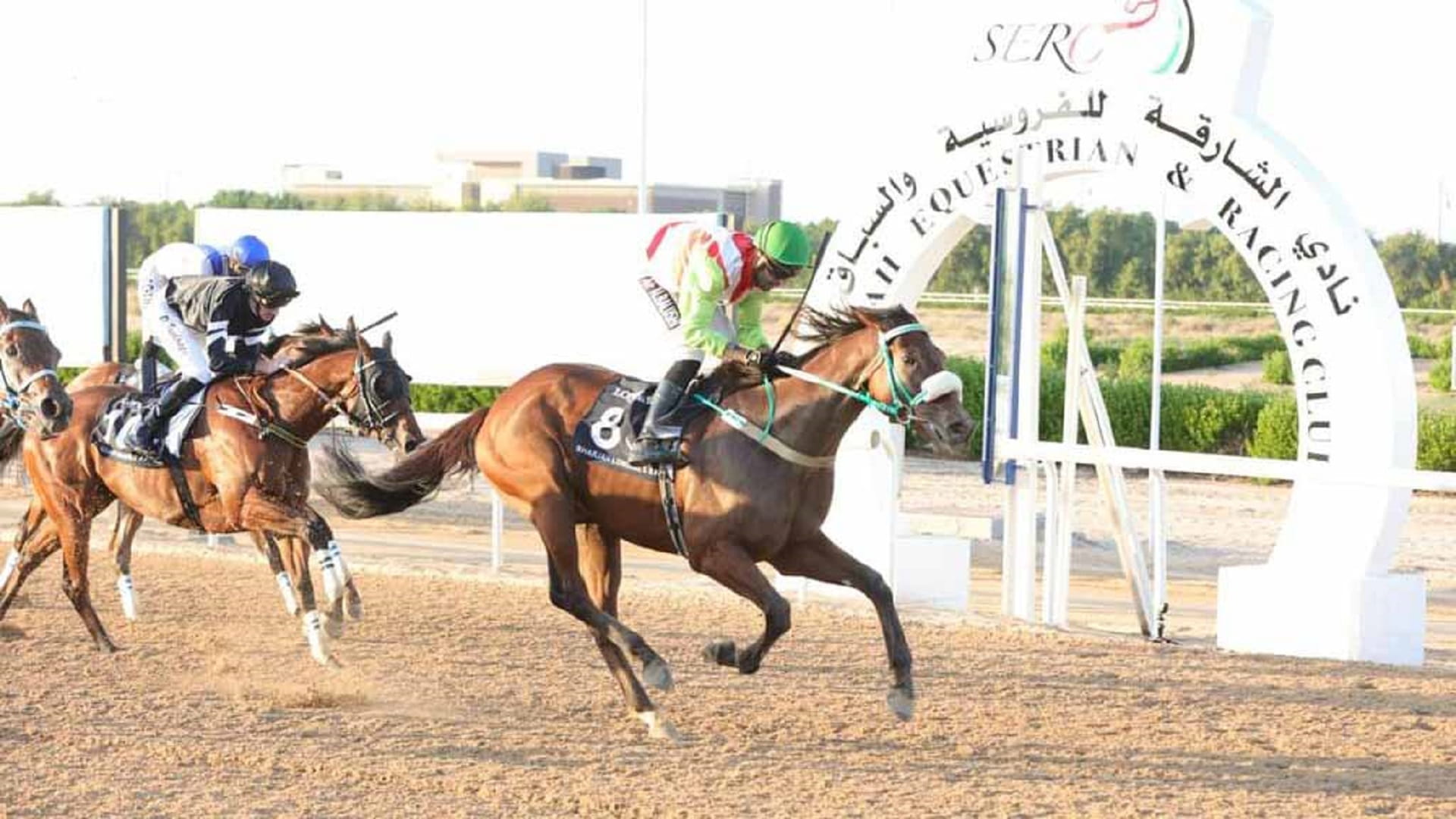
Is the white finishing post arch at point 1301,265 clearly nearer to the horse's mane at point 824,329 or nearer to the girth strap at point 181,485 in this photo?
the horse's mane at point 824,329

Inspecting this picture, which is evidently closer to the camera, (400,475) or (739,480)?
(739,480)

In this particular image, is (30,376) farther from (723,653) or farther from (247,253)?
(723,653)

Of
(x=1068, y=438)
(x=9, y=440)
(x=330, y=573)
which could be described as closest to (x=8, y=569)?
(x=9, y=440)

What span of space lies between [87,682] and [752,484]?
2.84 meters

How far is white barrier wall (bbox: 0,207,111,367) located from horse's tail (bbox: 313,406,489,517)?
18.0 feet

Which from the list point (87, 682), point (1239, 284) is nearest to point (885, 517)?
point (87, 682)

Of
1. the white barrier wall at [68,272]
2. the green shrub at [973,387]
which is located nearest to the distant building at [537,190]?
the green shrub at [973,387]

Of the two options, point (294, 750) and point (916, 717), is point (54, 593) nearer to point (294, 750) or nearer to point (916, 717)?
point (294, 750)

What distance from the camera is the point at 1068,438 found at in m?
9.81

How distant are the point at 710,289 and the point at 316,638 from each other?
2321mm

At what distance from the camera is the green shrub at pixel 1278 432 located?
719 inches

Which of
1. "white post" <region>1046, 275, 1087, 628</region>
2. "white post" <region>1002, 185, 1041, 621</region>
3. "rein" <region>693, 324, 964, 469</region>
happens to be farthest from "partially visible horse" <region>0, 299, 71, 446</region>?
"white post" <region>1046, 275, 1087, 628</region>

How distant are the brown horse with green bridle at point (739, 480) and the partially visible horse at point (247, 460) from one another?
68 centimetres

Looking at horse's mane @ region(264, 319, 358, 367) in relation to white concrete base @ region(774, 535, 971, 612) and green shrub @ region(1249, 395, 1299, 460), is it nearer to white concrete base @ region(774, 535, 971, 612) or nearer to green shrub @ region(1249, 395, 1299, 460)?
white concrete base @ region(774, 535, 971, 612)
